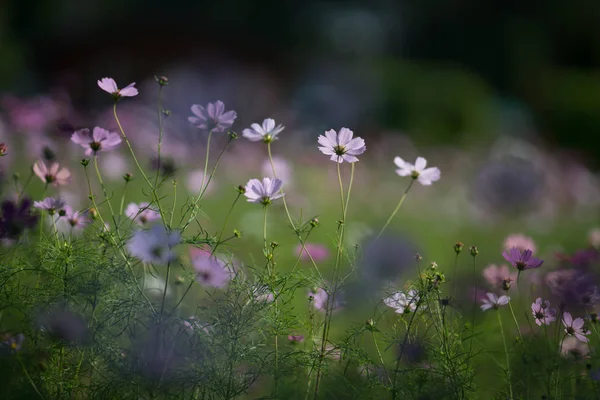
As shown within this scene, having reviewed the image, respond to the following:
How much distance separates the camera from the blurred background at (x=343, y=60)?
21.8 feet

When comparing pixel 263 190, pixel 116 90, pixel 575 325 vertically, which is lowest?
pixel 575 325

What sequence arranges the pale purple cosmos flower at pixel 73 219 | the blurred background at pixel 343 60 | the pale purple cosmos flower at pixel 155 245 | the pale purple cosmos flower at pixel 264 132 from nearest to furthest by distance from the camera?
the pale purple cosmos flower at pixel 155 245
the pale purple cosmos flower at pixel 264 132
the pale purple cosmos flower at pixel 73 219
the blurred background at pixel 343 60

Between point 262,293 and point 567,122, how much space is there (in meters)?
7.34

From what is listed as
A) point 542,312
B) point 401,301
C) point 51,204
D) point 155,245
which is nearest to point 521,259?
point 542,312

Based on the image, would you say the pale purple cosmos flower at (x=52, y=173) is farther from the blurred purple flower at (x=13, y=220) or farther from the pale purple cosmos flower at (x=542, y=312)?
the pale purple cosmos flower at (x=542, y=312)

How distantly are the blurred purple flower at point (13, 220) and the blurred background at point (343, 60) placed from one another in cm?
135

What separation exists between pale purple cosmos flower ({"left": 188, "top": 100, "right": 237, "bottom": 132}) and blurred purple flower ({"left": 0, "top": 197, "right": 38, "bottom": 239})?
34 cm

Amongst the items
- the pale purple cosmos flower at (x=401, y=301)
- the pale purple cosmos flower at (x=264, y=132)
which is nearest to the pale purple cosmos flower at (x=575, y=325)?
the pale purple cosmos flower at (x=401, y=301)

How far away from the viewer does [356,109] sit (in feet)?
23.1

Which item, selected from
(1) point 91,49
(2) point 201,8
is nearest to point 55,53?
(1) point 91,49

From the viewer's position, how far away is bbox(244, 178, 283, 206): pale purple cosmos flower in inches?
42.4

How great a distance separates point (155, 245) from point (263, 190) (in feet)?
0.64

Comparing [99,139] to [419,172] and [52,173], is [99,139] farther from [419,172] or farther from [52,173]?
[419,172]

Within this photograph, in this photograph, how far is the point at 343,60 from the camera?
27.1 feet
